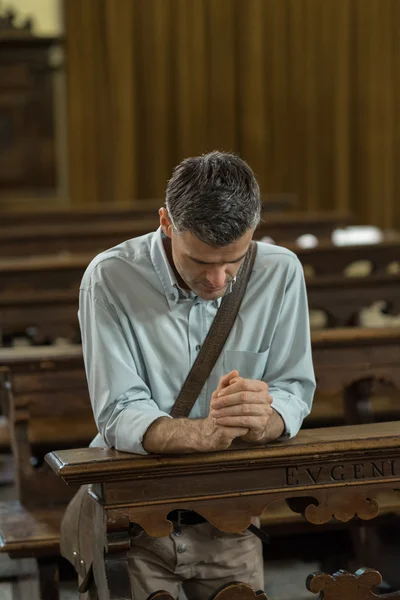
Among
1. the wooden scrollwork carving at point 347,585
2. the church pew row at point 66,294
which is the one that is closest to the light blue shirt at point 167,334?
the wooden scrollwork carving at point 347,585

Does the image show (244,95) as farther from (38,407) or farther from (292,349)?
(292,349)

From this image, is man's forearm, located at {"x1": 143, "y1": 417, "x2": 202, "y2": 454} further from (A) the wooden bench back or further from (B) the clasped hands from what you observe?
(A) the wooden bench back

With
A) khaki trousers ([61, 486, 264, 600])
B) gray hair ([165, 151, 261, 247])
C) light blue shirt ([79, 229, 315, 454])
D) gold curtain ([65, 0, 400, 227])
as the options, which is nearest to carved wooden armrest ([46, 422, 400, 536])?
light blue shirt ([79, 229, 315, 454])

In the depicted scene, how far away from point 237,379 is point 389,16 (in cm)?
933

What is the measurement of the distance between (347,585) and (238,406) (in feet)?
1.82

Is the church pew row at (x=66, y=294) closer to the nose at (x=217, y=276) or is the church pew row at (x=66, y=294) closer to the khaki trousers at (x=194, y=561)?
the khaki trousers at (x=194, y=561)

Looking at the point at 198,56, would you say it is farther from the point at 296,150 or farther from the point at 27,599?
the point at 27,599

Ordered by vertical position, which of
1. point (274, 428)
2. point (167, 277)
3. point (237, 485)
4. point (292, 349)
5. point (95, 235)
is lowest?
point (95, 235)

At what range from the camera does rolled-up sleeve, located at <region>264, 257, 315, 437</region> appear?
2545 mm

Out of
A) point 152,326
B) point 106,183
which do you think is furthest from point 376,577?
point 106,183

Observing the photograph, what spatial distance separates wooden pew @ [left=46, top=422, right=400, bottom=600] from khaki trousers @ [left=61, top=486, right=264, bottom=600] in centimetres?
10

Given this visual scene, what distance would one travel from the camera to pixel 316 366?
3.38 m

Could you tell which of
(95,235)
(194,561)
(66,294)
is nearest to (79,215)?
(95,235)

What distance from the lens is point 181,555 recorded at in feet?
8.21
